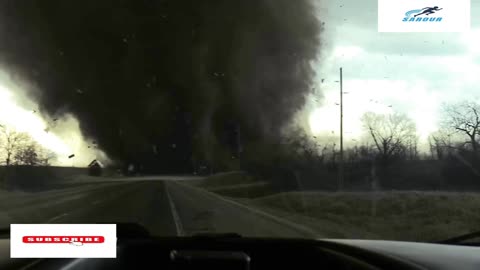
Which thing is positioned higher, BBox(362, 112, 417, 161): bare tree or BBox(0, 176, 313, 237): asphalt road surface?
BBox(362, 112, 417, 161): bare tree

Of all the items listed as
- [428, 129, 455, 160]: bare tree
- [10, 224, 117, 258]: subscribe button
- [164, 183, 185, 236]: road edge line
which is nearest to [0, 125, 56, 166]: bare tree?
[10, 224, 117, 258]: subscribe button

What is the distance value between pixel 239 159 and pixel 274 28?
413 mm

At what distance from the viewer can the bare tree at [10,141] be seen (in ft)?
5.45

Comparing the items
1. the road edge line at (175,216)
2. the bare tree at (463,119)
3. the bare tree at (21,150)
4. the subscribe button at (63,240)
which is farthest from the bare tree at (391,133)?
the bare tree at (21,150)

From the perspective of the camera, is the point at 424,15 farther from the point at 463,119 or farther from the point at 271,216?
the point at 271,216

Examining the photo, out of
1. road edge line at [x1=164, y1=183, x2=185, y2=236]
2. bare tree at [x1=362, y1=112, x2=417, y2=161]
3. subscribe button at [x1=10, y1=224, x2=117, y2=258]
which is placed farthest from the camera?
bare tree at [x1=362, y1=112, x2=417, y2=161]

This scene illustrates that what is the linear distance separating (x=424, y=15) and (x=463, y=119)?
37 centimetres

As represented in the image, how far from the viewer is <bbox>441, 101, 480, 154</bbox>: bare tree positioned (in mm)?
1581

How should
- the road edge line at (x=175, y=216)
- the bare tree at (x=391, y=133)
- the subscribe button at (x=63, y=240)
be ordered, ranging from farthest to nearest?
the bare tree at (x=391, y=133) → the road edge line at (x=175, y=216) → the subscribe button at (x=63, y=240)

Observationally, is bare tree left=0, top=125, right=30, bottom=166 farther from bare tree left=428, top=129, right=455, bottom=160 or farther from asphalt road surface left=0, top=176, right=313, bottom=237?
bare tree left=428, top=129, right=455, bottom=160

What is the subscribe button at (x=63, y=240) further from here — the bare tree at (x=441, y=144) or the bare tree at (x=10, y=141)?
the bare tree at (x=441, y=144)

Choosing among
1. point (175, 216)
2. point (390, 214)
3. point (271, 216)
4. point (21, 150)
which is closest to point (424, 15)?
point (390, 214)

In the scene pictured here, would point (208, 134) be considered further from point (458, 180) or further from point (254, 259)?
point (458, 180)

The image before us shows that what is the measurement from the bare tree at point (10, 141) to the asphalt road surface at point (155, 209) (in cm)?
12
